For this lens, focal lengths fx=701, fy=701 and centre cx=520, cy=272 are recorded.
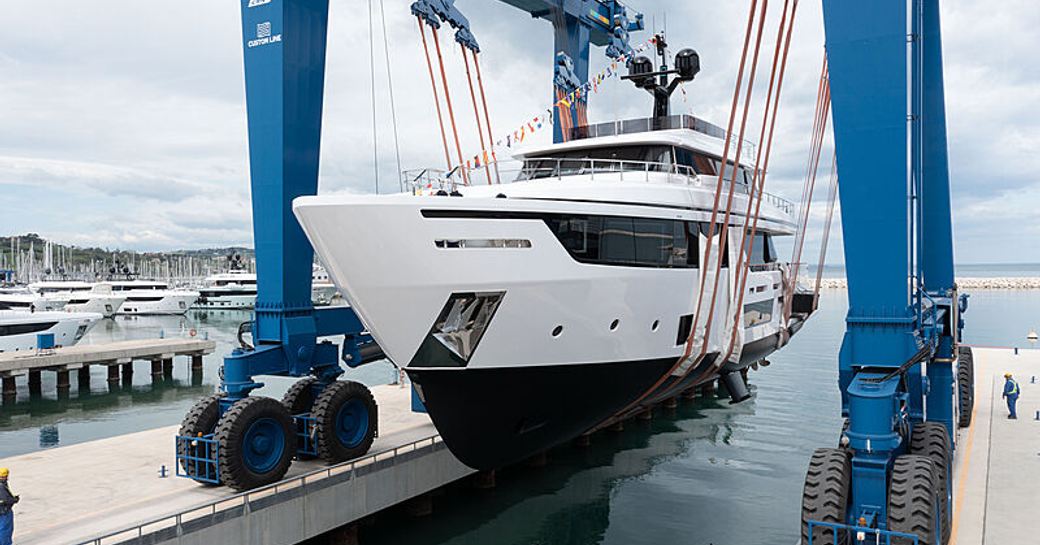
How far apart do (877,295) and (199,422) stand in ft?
31.8

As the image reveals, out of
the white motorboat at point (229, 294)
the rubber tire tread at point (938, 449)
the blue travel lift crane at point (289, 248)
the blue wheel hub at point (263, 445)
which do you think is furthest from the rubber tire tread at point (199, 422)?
the white motorboat at point (229, 294)

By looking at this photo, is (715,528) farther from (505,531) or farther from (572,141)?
(572,141)

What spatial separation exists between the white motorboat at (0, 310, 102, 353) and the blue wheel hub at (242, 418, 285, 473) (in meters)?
26.5

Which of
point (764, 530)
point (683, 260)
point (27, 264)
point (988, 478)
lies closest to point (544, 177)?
point (683, 260)

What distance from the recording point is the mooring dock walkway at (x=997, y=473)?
8.89m

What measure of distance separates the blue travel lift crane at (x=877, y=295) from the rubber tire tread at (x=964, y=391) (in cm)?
753

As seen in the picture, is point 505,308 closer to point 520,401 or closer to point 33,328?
point 520,401

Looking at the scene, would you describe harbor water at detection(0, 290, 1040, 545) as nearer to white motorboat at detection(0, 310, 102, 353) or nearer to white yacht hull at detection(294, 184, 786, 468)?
white motorboat at detection(0, 310, 102, 353)

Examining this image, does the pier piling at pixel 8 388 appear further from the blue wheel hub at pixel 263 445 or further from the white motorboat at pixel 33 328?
the blue wheel hub at pixel 263 445

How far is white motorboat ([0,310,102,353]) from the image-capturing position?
30.8 metres

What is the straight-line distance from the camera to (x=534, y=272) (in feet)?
29.7

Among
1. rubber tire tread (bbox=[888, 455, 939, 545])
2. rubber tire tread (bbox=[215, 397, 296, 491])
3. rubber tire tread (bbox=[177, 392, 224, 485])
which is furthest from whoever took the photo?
rubber tire tread (bbox=[177, 392, 224, 485])

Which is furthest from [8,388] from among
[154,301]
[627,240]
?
[154,301]

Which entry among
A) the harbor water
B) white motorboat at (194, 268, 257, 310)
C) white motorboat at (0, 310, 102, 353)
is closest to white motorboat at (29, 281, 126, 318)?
white motorboat at (194, 268, 257, 310)
